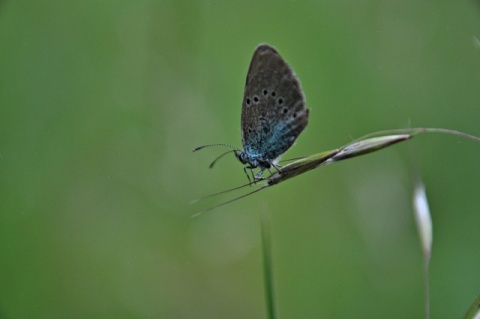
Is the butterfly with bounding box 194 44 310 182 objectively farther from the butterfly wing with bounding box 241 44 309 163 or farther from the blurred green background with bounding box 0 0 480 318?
the blurred green background with bounding box 0 0 480 318

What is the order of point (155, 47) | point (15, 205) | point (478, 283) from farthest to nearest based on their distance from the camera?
point (155, 47) → point (15, 205) → point (478, 283)

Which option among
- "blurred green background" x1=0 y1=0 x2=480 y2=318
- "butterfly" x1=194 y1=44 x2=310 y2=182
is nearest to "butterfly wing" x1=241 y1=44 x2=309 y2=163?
"butterfly" x1=194 y1=44 x2=310 y2=182

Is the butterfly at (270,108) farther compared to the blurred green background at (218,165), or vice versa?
the blurred green background at (218,165)

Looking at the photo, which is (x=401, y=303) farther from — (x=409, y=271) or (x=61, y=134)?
(x=61, y=134)

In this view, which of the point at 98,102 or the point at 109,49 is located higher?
the point at 109,49

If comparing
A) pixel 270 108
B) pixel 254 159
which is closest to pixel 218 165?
pixel 254 159

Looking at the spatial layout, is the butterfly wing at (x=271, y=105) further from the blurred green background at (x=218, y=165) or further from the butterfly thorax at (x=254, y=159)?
the blurred green background at (x=218, y=165)

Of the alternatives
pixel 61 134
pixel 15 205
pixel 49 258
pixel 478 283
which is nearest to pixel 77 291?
pixel 49 258

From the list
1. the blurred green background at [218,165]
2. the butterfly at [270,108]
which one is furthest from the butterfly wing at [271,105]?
the blurred green background at [218,165]
